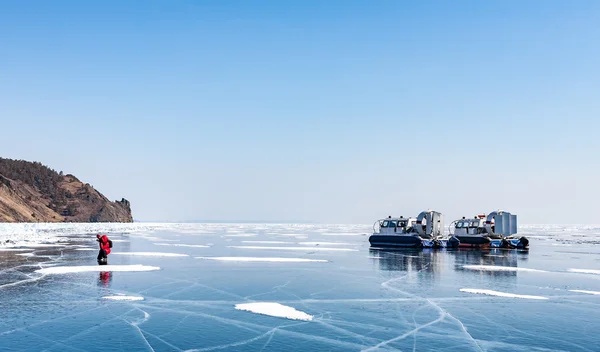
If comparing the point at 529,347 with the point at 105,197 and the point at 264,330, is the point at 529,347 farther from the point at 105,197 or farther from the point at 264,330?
the point at 105,197

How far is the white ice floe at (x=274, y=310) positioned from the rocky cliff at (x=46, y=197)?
100997 millimetres

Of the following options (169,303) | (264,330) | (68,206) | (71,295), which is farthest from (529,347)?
(68,206)

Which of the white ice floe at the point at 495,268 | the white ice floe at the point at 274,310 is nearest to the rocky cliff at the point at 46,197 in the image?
the white ice floe at the point at 495,268

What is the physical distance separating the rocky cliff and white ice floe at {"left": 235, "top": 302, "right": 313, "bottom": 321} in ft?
331

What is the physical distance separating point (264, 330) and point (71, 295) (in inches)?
297

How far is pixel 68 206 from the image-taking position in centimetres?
13650

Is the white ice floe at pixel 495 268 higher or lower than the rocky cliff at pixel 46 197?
lower

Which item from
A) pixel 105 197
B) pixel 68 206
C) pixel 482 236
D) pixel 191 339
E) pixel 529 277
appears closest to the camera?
pixel 191 339

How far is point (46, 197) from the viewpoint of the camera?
134 meters

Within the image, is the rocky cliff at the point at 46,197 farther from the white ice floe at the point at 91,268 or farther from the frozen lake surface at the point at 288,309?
the frozen lake surface at the point at 288,309

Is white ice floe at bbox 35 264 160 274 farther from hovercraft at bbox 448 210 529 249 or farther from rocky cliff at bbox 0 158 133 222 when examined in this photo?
rocky cliff at bbox 0 158 133 222

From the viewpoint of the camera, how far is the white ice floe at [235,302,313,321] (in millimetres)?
13297

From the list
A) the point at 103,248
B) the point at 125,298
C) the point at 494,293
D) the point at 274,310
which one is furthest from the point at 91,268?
the point at 494,293

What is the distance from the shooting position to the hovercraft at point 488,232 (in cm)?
4741
